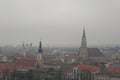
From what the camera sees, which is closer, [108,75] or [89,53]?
[108,75]

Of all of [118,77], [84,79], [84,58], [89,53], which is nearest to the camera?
[118,77]

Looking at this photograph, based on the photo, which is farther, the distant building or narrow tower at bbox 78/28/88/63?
narrow tower at bbox 78/28/88/63

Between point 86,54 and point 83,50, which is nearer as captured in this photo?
point 83,50

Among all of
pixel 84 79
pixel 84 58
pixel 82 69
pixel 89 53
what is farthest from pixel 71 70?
pixel 89 53

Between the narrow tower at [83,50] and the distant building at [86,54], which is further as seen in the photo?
the narrow tower at [83,50]

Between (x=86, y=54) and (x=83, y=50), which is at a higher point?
(x=83, y=50)

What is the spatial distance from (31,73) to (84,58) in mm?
25641

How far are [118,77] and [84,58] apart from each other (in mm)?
29331

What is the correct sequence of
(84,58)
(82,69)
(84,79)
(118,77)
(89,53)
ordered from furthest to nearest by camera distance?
(89,53), (84,58), (82,69), (84,79), (118,77)

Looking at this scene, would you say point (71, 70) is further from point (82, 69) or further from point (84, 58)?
point (84, 58)

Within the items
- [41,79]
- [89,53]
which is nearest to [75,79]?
[41,79]

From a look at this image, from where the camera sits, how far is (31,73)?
149ft

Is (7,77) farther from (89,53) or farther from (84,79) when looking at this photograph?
(89,53)

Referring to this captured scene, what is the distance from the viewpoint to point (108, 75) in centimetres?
3984
